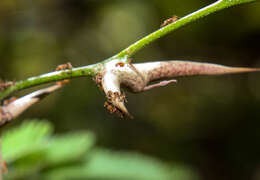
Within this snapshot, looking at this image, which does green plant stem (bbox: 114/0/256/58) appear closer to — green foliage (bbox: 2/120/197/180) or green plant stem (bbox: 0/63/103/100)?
green plant stem (bbox: 0/63/103/100)

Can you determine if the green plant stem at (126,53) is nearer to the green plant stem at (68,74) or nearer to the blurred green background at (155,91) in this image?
the green plant stem at (68,74)

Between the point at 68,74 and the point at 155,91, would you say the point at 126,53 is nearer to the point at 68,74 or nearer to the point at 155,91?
the point at 68,74

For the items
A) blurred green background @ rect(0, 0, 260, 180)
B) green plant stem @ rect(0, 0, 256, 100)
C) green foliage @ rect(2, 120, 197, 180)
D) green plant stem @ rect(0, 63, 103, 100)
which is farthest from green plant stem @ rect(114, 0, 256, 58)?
blurred green background @ rect(0, 0, 260, 180)

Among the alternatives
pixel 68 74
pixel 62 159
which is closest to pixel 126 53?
pixel 68 74

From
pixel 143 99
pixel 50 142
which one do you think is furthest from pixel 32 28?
pixel 50 142

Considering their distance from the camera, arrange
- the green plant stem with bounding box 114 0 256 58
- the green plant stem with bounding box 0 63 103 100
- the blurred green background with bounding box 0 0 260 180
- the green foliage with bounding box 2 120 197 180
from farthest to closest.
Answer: the blurred green background with bounding box 0 0 260 180, the green foliage with bounding box 2 120 197 180, the green plant stem with bounding box 0 63 103 100, the green plant stem with bounding box 114 0 256 58

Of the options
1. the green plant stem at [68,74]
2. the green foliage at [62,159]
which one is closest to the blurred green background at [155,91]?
the green foliage at [62,159]
